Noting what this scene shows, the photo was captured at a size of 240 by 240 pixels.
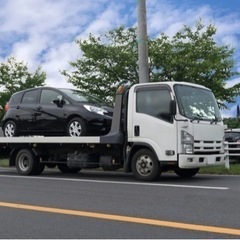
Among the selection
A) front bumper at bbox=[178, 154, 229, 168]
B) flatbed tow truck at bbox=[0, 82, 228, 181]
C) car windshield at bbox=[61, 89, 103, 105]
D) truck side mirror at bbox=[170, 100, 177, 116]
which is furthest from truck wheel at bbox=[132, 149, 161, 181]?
car windshield at bbox=[61, 89, 103, 105]

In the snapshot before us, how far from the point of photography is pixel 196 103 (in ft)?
37.9

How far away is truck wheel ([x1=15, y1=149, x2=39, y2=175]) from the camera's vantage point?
45.9ft

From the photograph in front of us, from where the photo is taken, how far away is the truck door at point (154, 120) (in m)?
11.2

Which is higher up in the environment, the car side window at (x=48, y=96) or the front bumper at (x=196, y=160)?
the car side window at (x=48, y=96)

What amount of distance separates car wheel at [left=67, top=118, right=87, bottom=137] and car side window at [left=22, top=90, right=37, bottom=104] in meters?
1.63

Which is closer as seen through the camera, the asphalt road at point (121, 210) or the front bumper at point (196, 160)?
the asphalt road at point (121, 210)

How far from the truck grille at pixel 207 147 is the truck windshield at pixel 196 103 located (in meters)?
0.58

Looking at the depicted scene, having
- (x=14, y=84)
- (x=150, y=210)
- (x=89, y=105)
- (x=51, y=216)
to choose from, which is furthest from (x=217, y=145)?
(x=14, y=84)

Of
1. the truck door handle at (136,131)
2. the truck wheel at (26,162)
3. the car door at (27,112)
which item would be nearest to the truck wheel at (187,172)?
the truck door handle at (136,131)

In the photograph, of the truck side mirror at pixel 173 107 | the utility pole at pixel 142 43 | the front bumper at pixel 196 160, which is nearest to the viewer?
the truck side mirror at pixel 173 107

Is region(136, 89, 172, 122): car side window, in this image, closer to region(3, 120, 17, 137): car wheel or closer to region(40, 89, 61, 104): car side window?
region(40, 89, 61, 104): car side window

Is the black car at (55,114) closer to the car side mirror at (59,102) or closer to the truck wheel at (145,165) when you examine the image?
the car side mirror at (59,102)

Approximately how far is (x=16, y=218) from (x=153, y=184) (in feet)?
14.3

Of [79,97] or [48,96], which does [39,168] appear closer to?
[48,96]
